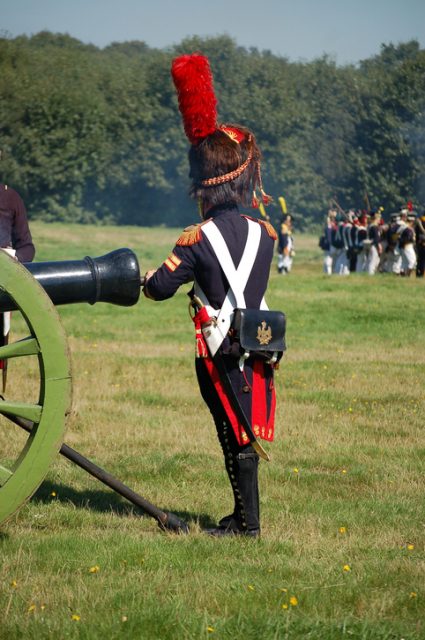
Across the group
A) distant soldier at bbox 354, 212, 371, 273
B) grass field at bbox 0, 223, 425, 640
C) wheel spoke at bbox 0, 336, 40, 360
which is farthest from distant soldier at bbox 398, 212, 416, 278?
wheel spoke at bbox 0, 336, 40, 360

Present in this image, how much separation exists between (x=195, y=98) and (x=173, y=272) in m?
0.76

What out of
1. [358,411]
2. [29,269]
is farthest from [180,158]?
[29,269]

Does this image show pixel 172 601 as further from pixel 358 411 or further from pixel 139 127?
pixel 139 127

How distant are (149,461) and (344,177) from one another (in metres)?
50.3

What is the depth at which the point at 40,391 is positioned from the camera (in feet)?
13.7

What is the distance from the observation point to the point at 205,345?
4.93 meters

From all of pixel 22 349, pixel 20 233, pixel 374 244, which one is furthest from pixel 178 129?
pixel 22 349

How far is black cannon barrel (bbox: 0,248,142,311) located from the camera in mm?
4477

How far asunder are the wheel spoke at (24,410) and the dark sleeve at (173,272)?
896 mm

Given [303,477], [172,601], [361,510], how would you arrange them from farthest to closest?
A: [303,477] → [361,510] → [172,601]

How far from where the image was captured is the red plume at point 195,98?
195 inches

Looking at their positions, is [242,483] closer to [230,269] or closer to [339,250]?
[230,269]

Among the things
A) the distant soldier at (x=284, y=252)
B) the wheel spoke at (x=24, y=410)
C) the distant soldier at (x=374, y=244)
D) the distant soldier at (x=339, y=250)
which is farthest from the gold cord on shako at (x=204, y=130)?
the distant soldier at (x=339, y=250)

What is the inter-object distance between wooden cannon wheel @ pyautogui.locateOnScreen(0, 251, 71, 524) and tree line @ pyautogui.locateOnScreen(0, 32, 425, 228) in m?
42.0
